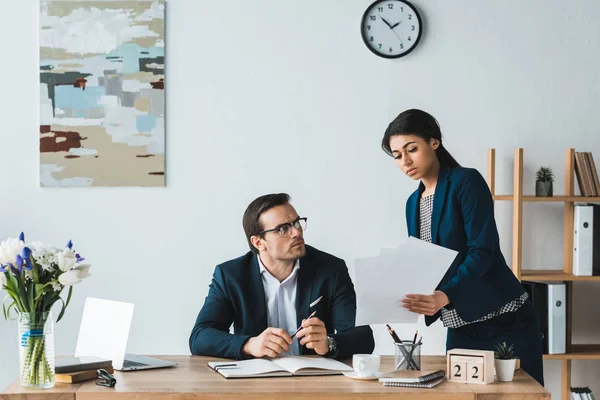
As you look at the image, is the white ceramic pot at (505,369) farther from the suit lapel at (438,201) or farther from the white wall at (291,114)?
the white wall at (291,114)

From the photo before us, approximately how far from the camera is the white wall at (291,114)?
12.1 feet

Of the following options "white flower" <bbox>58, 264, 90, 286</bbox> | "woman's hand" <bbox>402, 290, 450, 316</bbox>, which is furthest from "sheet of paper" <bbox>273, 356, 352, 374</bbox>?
"white flower" <bbox>58, 264, 90, 286</bbox>

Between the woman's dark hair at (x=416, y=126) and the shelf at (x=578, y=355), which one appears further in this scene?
the shelf at (x=578, y=355)

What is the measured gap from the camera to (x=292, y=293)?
257cm

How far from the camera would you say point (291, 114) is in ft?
12.1

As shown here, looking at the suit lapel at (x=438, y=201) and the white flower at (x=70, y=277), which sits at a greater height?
the suit lapel at (x=438, y=201)

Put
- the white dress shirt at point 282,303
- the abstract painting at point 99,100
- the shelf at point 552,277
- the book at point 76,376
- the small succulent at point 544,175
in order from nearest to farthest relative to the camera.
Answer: the book at point 76,376, the white dress shirt at point 282,303, the shelf at point 552,277, the small succulent at point 544,175, the abstract painting at point 99,100

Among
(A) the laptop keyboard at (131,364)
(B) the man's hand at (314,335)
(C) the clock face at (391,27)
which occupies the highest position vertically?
(C) the clock face at (391,27)

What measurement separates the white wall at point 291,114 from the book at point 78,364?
1614mm

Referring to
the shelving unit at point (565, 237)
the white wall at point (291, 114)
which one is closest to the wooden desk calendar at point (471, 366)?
the shelving unit at point (565, 237)

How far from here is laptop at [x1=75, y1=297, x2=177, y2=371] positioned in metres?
2.09

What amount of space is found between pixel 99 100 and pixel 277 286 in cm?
161

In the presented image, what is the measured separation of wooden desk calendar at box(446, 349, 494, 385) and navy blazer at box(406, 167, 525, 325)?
43 centimetres

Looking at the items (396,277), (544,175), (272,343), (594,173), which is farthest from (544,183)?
(272,343)
